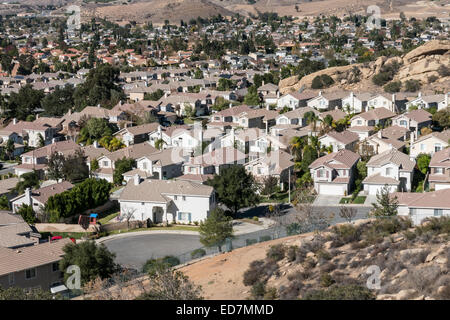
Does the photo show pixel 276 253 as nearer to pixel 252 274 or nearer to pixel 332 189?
pixel 252 274

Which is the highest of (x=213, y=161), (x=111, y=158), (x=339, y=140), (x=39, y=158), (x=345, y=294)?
(x=345, y=294)

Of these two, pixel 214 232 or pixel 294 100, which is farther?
pixel 294 100

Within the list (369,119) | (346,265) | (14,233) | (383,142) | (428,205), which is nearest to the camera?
(346,265)

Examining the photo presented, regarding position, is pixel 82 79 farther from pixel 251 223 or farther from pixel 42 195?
pixel 251 223

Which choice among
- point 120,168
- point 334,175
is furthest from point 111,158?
point 334,175

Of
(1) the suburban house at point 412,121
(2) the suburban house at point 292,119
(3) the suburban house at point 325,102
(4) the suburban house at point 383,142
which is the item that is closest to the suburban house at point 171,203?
(4) the suburban house at point 383,142

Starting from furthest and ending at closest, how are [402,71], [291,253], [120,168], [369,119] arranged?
[402,71] < [369,119] < [120,168] < [291,253]
